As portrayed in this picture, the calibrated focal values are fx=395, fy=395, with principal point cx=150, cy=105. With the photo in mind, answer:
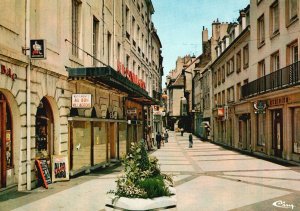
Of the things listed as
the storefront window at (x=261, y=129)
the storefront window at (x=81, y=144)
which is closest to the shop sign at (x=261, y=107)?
the storefront window at (x=261, y=129)

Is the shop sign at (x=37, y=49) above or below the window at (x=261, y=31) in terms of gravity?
below

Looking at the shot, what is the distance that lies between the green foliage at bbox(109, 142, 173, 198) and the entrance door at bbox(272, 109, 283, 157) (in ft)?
56.4

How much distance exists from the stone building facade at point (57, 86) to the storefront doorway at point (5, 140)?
28 mm

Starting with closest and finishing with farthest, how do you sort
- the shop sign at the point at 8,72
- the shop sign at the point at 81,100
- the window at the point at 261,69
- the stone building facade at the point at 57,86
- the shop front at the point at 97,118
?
the shop sign at the point at 8,72 < the stone building facade at the point at 57,86 < the shop sign at the point at 81,100 < the shop front at the point at 97,118 < the window at the point at 261,69

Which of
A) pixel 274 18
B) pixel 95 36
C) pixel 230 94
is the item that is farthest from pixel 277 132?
pixel 230 94

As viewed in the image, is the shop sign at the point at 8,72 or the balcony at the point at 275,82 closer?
the shop sign at the point at 8,72

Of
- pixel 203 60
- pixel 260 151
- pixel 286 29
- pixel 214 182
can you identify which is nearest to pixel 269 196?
pixel 214 182

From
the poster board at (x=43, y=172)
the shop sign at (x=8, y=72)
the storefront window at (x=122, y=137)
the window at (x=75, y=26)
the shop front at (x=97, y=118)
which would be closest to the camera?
the shop sign at (x=8, y=72)

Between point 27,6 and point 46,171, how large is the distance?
535 centimetres

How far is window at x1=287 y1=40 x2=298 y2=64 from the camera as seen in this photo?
72.0ft

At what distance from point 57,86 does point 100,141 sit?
5799 millimetres

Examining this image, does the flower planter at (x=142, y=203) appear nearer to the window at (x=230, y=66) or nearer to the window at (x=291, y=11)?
the window at (x=291, y=11)

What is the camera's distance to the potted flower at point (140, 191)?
296 inches

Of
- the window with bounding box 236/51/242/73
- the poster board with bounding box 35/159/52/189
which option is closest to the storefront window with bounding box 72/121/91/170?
the poster board with bounding box 35/159/52/189
